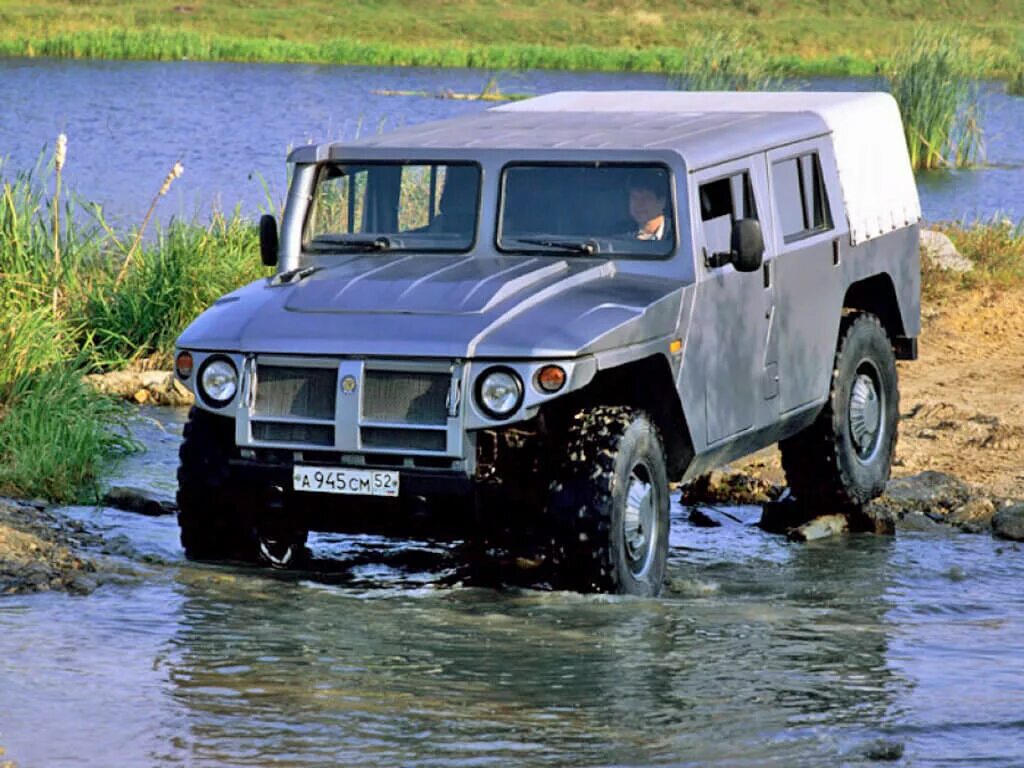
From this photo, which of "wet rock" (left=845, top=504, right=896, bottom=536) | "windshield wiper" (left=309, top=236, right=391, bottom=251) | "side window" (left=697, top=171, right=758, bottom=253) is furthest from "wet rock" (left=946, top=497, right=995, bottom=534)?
"windshield wiper" (left=309, top=236, right=391, bottom=251)

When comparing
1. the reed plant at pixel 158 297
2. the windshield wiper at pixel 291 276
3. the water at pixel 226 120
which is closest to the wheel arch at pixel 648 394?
the windshield wiper at pixel 291 276

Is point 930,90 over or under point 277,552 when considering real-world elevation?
over

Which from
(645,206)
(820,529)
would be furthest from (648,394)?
(820,529)

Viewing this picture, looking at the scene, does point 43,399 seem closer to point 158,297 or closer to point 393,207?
point 393,207

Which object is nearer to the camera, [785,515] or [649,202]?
[649,202]

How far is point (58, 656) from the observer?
6.89 metres

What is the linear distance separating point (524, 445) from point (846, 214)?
270 centimetres

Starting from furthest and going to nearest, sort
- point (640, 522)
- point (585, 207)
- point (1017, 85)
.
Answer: point (1017, 85), point (585, 207), point (640, 522)

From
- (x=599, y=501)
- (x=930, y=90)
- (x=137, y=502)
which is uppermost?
(x=930, y=90)

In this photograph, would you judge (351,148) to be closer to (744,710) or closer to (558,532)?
(558,532)

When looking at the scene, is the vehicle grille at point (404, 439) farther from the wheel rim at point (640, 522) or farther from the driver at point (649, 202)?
the driver at point (649, 202)

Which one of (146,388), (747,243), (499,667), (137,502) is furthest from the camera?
(146,388)

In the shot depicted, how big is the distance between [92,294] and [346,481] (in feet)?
23.7

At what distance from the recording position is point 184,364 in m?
7.78
